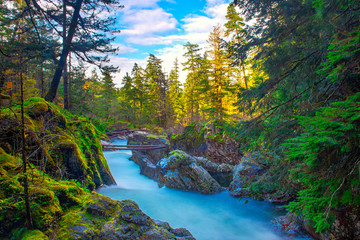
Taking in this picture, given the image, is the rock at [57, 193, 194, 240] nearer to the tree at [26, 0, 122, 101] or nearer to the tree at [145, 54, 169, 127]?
the tree at [26, 0, 122, 101]

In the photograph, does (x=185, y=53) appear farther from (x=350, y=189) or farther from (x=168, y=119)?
(x=350, y=189)

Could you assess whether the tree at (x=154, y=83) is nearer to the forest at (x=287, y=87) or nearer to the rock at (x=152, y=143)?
the rock at (x=152, y=143)

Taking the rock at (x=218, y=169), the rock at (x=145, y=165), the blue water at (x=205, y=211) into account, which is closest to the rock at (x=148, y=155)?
the rock at (x=145, y=165)

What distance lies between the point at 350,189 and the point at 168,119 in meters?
24.9

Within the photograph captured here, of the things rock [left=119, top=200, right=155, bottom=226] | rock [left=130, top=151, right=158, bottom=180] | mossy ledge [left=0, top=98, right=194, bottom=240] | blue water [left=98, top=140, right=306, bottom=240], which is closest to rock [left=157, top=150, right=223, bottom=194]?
blue water [left=98, top=140, right=306, bottom=240]

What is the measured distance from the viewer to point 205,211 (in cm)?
811

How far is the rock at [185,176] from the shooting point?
1005cm

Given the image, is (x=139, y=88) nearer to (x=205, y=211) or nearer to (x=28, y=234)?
(x=205, y=211)

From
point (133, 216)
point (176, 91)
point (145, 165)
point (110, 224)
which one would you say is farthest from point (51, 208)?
point (176, 91)

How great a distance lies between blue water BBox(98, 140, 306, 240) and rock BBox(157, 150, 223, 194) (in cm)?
38

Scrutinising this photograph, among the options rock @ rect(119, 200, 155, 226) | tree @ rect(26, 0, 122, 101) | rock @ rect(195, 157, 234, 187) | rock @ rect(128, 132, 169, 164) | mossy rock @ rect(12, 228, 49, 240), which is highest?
tree @ rect(26, 0, 122, 101)

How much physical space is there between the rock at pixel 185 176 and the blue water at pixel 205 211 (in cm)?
38

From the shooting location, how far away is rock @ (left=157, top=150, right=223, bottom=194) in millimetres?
10055

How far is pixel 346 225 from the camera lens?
157 inches
